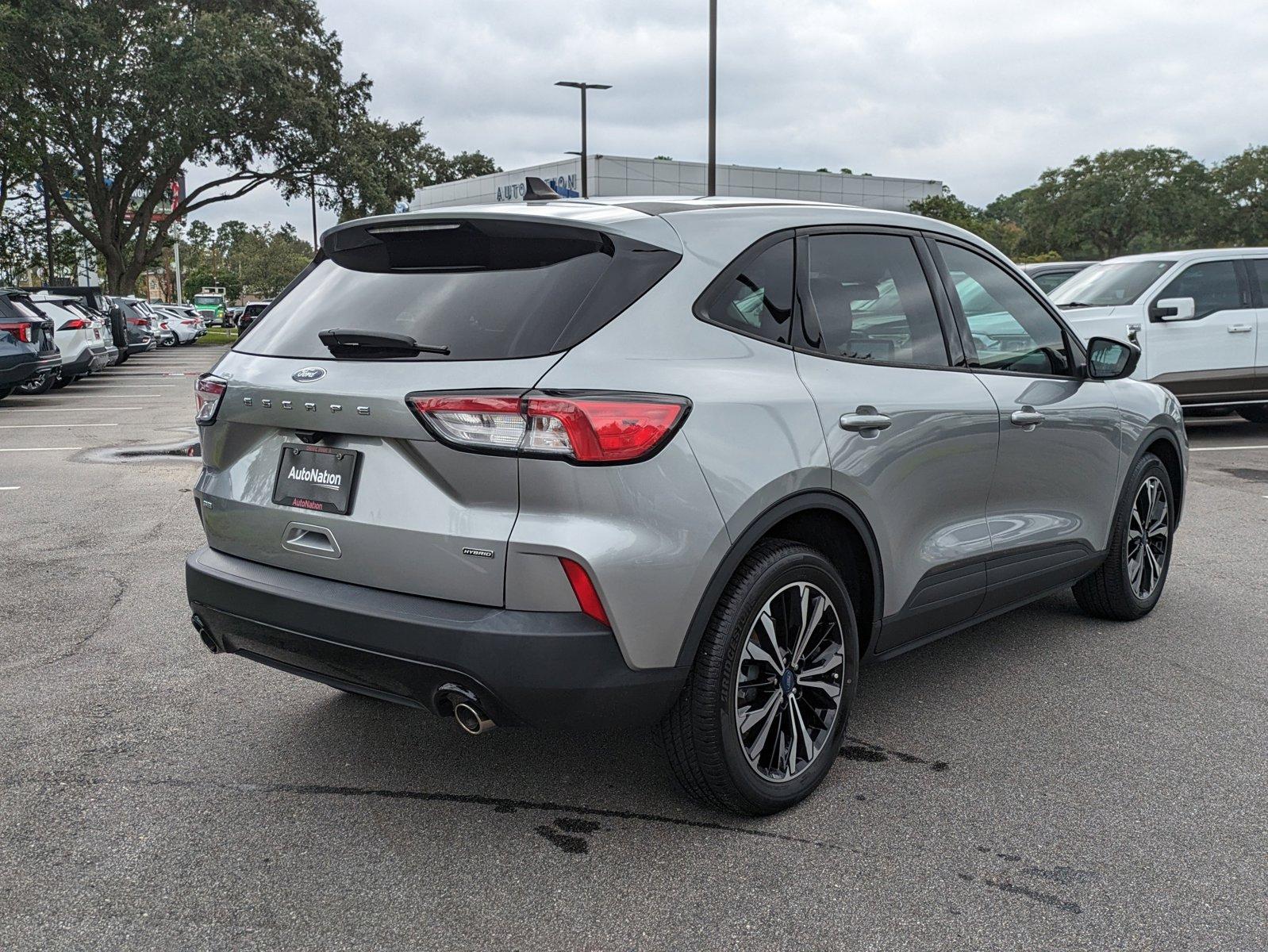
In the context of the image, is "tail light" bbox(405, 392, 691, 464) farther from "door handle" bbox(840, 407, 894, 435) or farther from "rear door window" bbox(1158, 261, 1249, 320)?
"rear door window" bbox(1158, 261, 1249, 320)

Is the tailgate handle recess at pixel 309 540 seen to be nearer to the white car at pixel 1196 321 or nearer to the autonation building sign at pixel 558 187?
the white car at pixel 1196 321

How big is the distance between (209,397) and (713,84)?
22255 mm

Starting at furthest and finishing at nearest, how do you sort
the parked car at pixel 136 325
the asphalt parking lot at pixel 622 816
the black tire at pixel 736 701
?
the parked car at pixel 136 325 → the black tire at pixel 736 701 → the asphalt parking lot at pixel 622 816

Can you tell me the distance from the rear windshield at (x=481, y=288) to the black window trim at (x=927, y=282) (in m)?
0.51

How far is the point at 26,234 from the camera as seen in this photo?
135ft

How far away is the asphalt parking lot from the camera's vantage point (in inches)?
112

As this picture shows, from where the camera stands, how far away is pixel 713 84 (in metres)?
24.3

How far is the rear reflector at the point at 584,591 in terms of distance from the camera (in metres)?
2.86

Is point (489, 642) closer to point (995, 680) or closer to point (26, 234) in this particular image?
point (995, 680)

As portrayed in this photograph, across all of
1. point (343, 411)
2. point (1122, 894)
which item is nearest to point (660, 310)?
point (343, 411)

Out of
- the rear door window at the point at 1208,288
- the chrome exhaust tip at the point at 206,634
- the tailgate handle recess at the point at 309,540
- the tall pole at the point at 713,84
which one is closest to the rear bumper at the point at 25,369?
the tall pole at the point at 713,84

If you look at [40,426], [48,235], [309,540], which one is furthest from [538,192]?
[48,235]

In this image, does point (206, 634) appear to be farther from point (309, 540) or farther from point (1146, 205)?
point (1146, 205)

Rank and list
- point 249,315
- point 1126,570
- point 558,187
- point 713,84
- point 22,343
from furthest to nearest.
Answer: point 558,187 < point 713,84 < point 249,315 < point 22,343 < point 1126,570
